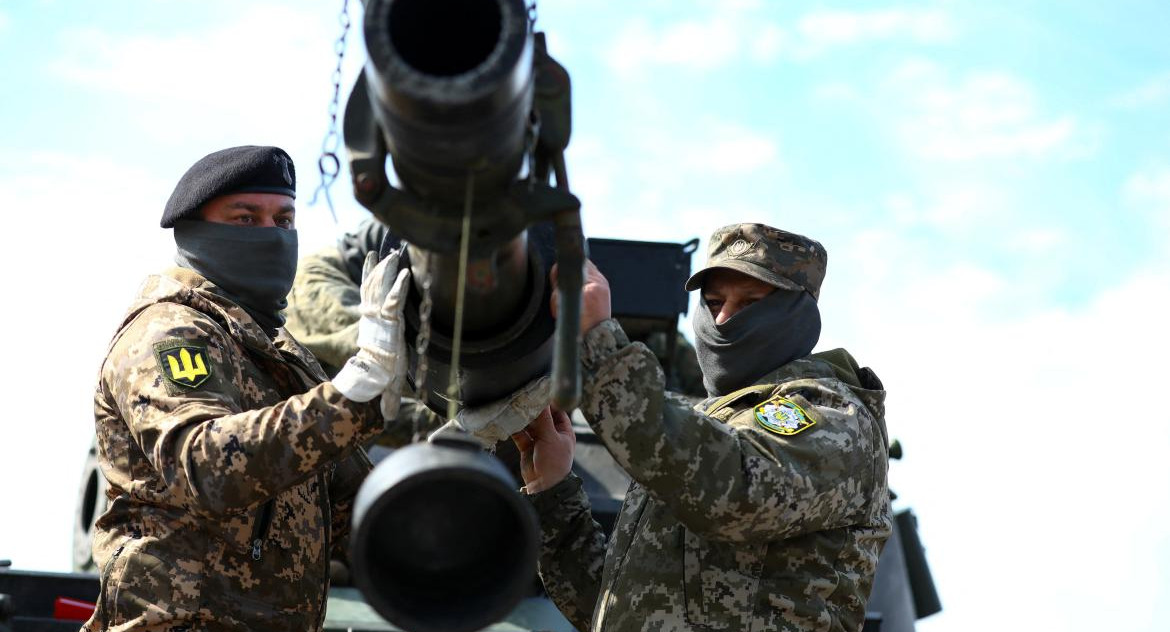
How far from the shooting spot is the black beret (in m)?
5.17

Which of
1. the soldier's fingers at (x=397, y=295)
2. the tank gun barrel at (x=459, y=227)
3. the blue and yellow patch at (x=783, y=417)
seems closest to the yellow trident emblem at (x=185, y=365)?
the soldier's fingers at (x=397, y=295)

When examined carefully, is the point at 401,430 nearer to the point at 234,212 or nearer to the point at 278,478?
the point at 234,212

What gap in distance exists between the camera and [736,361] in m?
5.39

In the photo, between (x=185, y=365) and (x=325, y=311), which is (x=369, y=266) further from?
(x=325, y=311)

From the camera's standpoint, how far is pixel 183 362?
470 cm

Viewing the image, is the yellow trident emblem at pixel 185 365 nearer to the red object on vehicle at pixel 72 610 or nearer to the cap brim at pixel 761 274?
the cap brim at pixel 761 274

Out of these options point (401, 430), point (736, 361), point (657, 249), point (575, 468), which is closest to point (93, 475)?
point (401, 430)

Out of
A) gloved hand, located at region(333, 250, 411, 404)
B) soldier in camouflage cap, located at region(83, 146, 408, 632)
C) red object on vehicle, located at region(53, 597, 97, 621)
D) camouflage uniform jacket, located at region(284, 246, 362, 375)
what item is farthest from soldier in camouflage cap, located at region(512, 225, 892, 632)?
camouflage uniform jacket, located at region(284, 246, 362, 375)

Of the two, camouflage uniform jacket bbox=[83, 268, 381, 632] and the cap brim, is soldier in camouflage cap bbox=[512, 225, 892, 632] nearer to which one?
the cap brim

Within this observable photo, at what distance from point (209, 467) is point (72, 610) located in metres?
2.42

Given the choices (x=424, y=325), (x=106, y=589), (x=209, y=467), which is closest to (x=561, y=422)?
(x=209, y=467)

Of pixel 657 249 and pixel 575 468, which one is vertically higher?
pixel 657 249

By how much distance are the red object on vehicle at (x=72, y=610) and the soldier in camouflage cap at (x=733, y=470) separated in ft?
6.73

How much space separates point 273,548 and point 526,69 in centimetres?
210
